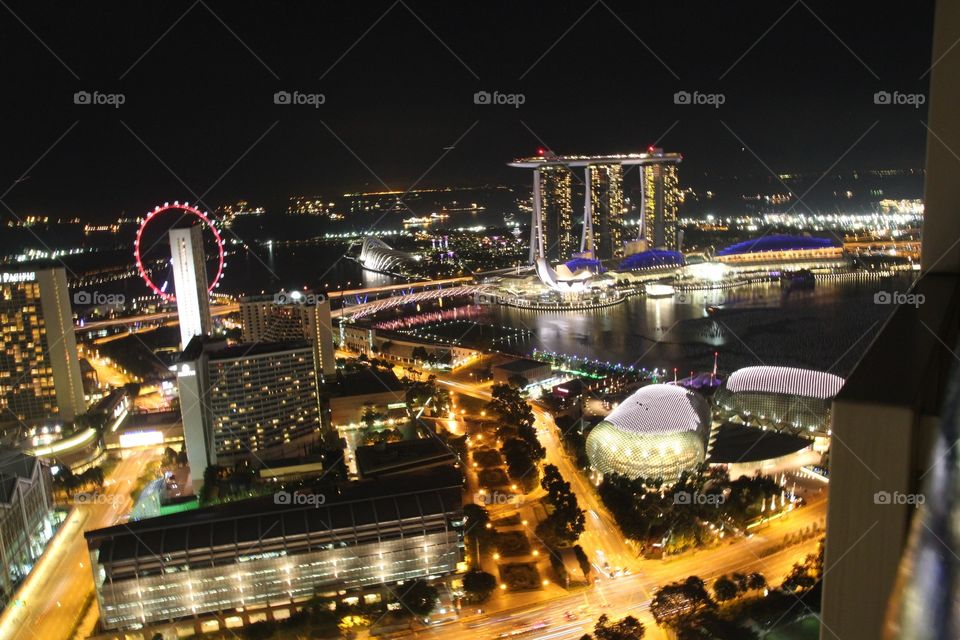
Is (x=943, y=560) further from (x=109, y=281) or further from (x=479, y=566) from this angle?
(x=109, y=281)

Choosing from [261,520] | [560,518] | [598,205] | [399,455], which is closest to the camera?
[261,520]

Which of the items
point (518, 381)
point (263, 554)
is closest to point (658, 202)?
point (518, 381)

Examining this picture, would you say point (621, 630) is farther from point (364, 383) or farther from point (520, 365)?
point (520, 365)

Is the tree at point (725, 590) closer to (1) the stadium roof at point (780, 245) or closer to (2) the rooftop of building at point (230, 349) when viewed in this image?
(2) the rooftop of building at point (230, 349)

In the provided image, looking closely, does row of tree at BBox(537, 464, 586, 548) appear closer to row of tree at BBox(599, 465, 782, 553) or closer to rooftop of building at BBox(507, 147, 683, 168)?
row of tree at BBox(599, 465, 782, 553)

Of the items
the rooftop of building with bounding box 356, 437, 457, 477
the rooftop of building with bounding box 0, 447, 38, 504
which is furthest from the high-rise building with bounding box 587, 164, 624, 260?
the rooftop of building with bounding box 0, 447, 38, 504

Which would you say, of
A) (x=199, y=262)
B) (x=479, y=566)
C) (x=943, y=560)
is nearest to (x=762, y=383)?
(x=479, y=566)

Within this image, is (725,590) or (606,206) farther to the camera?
(606,206)
